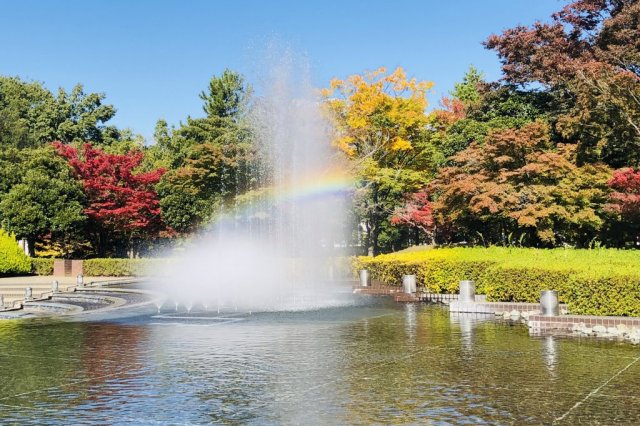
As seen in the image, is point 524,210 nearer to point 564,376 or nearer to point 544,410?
point 564,376

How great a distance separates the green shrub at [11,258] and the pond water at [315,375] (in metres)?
28.3

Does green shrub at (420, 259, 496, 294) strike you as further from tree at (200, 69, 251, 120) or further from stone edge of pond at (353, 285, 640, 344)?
tree at (200, 69, 251, 120)

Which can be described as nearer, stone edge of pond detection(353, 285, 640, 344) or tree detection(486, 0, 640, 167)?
stone edge of pond detection(353, 285, 640, 344)

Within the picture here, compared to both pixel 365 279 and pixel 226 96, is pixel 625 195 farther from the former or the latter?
pixel 226 96

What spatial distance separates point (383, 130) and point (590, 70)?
17097 mm

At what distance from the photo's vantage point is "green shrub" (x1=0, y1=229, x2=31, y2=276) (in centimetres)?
4006

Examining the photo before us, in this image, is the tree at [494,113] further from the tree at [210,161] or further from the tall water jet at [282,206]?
the tree at [210,161]

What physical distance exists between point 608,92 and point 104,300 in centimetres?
2040

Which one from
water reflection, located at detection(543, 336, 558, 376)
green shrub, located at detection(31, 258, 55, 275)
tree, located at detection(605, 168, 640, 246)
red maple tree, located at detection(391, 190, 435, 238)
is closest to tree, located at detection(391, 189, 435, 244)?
red maple tree, located at detection(391, 190, 435, 238)

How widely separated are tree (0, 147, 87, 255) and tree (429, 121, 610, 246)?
25.3 m

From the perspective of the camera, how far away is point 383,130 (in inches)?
1688

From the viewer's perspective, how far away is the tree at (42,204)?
142 feet

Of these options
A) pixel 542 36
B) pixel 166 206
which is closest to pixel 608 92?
pixel 542 36

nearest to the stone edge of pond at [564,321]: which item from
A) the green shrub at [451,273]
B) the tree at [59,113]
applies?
the green shrub at [451,273]
